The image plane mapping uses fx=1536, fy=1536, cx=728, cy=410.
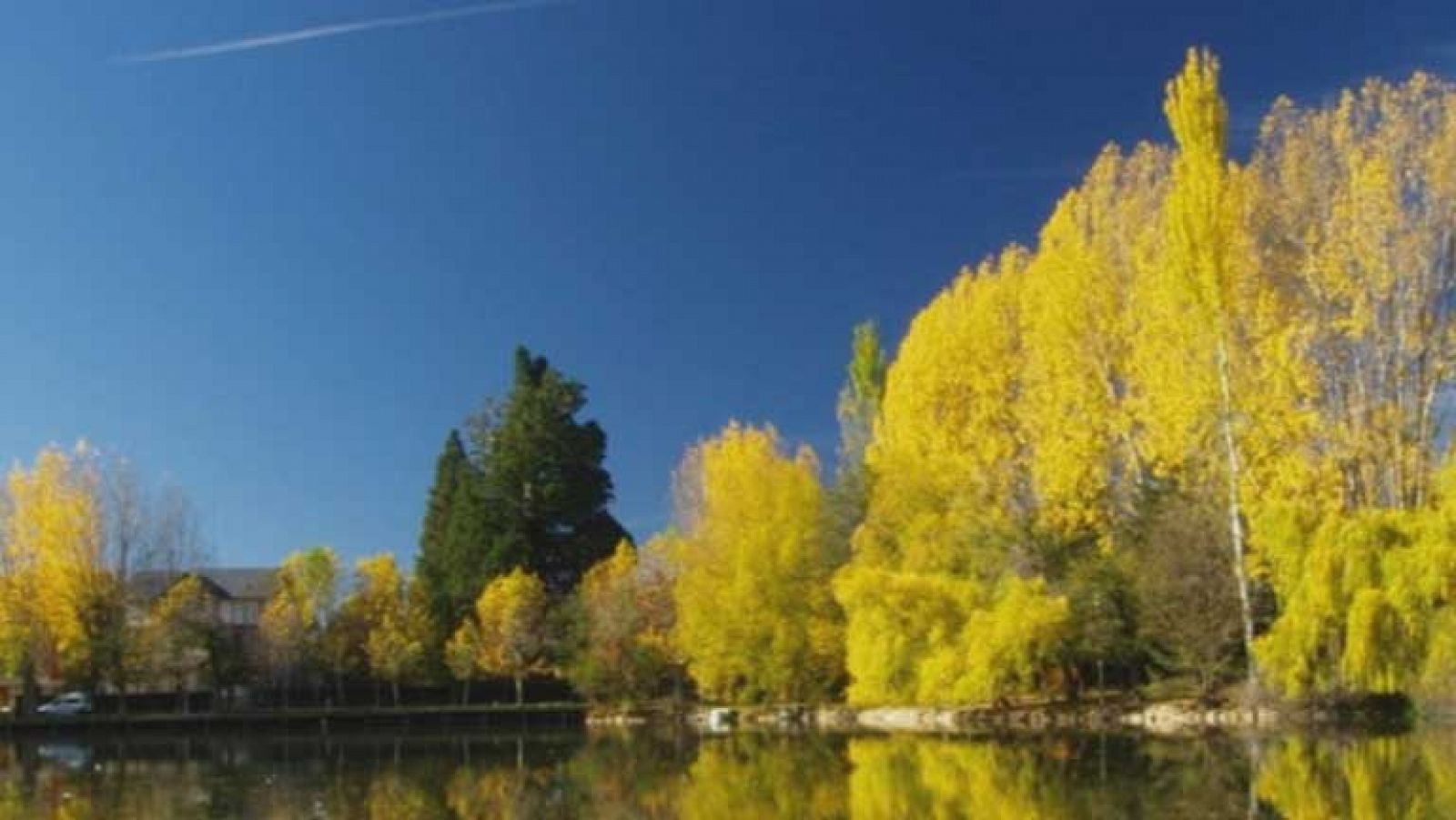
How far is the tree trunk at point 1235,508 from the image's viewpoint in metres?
34.0

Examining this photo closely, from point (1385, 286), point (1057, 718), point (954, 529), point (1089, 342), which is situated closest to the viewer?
point (1385, 286)

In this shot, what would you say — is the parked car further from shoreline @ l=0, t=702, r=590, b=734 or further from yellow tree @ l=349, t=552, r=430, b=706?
yellow tree @ l=349, t=552, r=430, b=706

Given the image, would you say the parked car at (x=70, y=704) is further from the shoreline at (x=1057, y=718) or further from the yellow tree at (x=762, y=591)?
the yellow tree at (x=762, y=591)

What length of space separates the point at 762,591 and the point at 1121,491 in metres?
12.4

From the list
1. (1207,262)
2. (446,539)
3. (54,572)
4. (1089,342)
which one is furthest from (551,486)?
(1207,262)

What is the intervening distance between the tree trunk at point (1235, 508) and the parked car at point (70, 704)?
43.8 metres

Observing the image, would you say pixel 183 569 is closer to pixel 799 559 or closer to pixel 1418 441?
pixel 799 559

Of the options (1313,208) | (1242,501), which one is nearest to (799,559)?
(1242,501)

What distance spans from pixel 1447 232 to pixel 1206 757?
15.2 m

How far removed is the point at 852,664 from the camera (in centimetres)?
4188

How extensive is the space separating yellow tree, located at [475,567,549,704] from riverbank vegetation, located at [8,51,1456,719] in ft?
9.99

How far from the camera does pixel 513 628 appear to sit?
59.8 m

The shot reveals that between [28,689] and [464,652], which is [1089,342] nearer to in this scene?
[464,652]

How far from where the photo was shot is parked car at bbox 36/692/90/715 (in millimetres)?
59081
